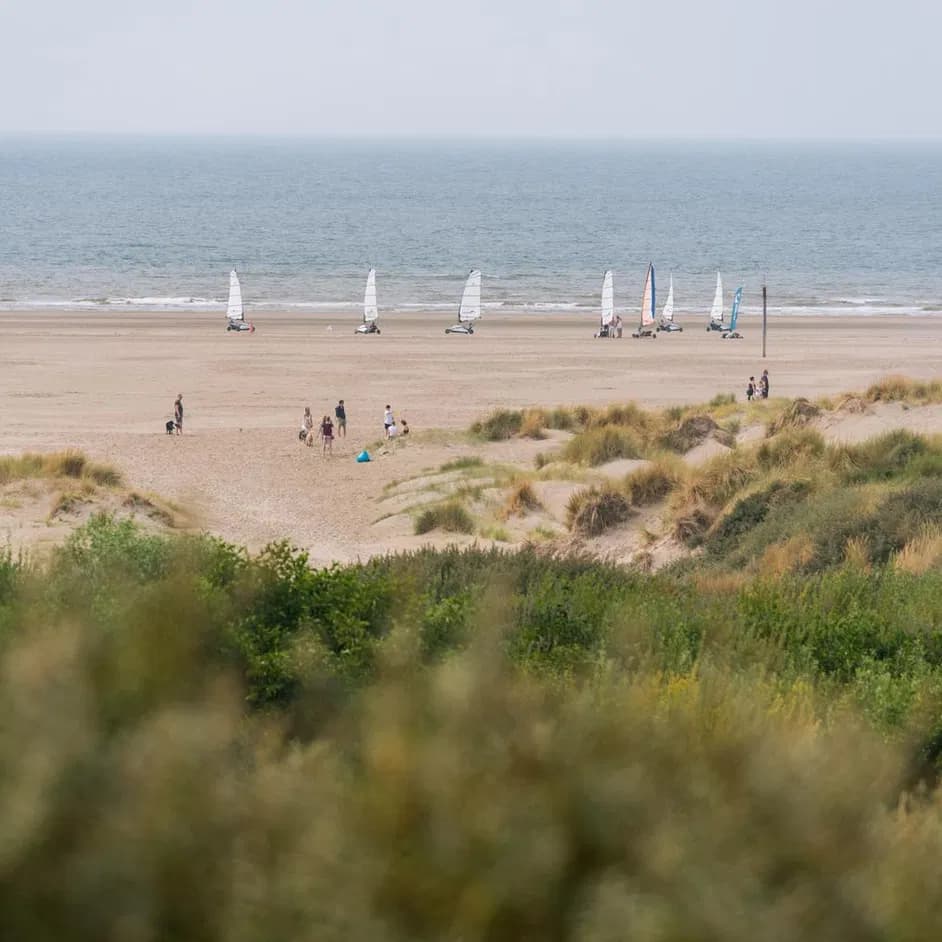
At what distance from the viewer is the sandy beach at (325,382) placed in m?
22.6

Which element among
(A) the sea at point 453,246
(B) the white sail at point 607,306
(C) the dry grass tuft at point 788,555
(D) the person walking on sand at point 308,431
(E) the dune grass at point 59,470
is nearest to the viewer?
(C) the dry grass tuft at point 788,555

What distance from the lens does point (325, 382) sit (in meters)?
37.4

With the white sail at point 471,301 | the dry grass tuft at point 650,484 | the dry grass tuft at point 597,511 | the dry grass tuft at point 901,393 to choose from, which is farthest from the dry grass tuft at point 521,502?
the white sail at point 471,301

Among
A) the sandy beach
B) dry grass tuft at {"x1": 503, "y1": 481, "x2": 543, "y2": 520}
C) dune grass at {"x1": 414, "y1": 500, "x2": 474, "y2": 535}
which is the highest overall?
dry grass tuft at {"x1": 503, "y1": 481, "x2": 543, "y2": 520}

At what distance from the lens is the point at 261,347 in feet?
145

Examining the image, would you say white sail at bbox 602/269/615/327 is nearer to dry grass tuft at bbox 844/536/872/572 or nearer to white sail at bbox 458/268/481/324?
white sail at bbox 458/268/481/324

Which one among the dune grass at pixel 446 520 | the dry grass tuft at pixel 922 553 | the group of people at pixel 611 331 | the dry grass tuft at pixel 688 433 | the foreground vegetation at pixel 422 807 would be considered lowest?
the group of people at pixel 611 331

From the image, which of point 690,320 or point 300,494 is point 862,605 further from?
point 690,320

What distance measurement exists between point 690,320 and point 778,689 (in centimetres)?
5097

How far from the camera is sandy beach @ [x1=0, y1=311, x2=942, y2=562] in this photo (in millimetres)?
22603

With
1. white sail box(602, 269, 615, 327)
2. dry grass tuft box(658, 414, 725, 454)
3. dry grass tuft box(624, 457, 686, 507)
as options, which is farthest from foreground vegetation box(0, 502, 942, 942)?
white sail box(602, 269, 615, 327)

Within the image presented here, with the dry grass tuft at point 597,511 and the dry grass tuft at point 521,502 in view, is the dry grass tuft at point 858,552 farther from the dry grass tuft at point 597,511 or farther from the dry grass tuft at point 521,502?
the dry grass tuft at point 521,502

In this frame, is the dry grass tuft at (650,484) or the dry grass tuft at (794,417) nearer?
the dry grass tuft at (650,484)

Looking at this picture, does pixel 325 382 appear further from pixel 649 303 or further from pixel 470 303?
pixel 649 303
